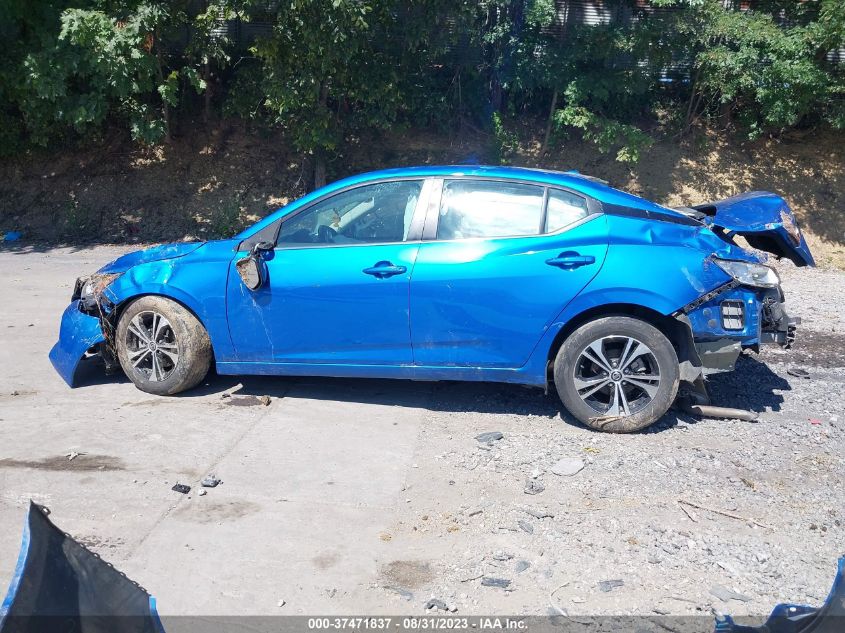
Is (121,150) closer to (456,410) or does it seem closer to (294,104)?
(294,104)

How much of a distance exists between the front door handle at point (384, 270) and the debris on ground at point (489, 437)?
127 cm

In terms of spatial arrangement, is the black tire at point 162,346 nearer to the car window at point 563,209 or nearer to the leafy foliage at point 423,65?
the car window at point 563,209

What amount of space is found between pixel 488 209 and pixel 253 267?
1.75 meters

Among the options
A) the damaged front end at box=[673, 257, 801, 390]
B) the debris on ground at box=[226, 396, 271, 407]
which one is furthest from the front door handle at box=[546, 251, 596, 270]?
the debris on ground at box=[226, 396, 271, 407]

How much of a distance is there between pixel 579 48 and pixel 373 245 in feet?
31.3

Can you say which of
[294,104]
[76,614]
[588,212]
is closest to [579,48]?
[294,104]

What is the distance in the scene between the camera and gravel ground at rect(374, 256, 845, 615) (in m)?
3.86

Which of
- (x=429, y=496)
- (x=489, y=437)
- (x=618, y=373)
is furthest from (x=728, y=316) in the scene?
(x=429, y=496)

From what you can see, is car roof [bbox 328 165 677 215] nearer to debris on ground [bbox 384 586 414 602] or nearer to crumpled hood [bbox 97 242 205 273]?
crumpled hood [bbox 97 242 205 273]

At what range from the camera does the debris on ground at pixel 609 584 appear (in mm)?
3848

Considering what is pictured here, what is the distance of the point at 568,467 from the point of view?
5.13 m

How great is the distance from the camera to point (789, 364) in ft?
24.2

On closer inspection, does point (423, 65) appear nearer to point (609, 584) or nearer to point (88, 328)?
point (88, 328)

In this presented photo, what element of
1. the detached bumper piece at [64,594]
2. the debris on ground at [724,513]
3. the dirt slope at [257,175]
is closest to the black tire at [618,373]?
the debris on ground at [724,513]
